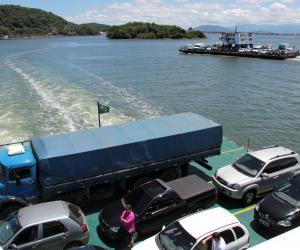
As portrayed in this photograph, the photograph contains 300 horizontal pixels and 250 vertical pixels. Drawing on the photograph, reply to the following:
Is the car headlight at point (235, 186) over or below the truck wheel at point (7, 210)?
over

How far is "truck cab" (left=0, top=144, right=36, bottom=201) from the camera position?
12047 millimetres

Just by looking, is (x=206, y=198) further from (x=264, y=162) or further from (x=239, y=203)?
(x=264, y=162)

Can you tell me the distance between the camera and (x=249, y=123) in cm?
3297

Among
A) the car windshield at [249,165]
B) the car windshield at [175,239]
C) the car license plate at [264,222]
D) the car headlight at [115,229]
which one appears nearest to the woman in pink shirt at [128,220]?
the car headlight at [115,229]

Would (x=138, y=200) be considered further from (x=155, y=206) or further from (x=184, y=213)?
(x=184, y=213)

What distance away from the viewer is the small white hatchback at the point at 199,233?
9117 mm

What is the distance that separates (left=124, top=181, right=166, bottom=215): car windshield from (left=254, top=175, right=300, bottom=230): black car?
11.0 feet

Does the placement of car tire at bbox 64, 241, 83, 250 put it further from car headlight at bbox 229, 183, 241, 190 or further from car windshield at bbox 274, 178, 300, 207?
car windshield at bbox 274, 178, 300, 207

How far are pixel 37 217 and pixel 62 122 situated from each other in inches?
767

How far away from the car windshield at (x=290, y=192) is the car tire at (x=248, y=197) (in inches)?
48.6

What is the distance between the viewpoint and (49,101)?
118ft

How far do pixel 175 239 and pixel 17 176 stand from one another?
5.88 m

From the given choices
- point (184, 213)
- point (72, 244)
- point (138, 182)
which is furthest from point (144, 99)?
point (72, 244)

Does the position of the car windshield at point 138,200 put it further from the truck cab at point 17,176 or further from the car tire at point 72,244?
the truck cab at point 17,176
